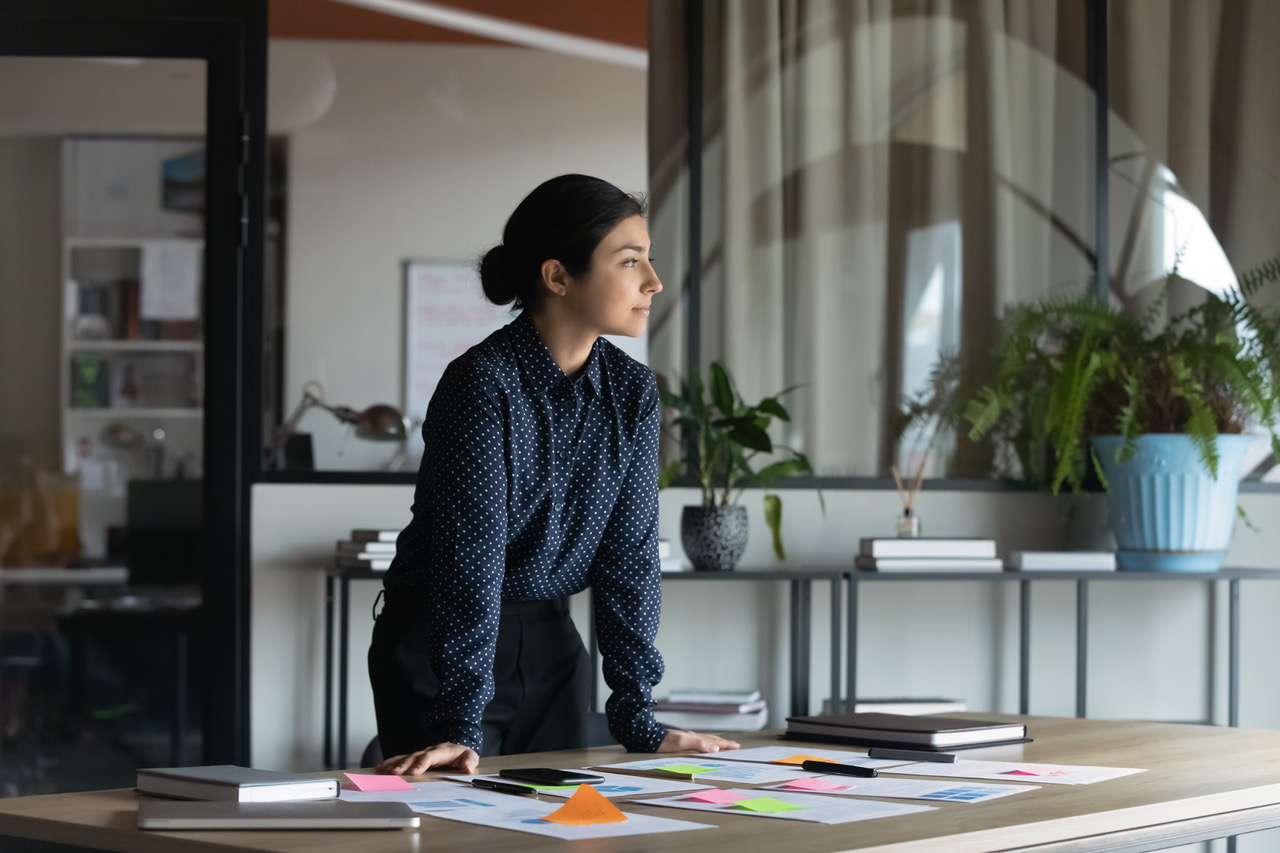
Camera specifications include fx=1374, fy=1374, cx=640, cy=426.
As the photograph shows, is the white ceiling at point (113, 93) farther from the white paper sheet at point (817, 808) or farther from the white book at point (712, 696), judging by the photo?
the white paper sheet at point (817, 808)

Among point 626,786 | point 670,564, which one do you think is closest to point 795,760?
point 626,786

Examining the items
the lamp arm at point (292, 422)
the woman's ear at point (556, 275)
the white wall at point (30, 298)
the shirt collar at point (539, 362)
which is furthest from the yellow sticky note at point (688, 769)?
the white wall at point (30, 298)

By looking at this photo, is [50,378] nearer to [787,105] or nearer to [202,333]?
[202,333]

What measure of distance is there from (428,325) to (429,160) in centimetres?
48

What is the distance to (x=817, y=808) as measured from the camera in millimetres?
1284

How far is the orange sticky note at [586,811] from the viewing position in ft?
3.96

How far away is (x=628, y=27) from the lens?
141 inches

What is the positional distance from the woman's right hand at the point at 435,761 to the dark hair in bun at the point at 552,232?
0.70m

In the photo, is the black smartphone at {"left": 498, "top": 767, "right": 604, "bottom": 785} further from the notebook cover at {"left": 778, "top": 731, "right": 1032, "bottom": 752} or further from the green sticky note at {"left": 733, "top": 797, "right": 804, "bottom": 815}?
the notebook cover at {"left": 778, "top": 731, "right": 1032, "bottom": 752}

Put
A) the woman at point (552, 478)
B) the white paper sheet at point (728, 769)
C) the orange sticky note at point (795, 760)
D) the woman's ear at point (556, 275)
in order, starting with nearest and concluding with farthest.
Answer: the white paper sheet at point (728, 769) → the orange sticky note at point (795, 760) → the woman at point (552, 478) → the woman's ear at point (556, 275)

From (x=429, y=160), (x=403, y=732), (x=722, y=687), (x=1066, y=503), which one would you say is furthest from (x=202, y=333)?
(x=1066, y=503)

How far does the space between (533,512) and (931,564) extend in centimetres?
152

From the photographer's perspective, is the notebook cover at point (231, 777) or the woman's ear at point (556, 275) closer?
the notebook cover at point (231, 777)

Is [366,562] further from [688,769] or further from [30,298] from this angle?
[688,769]
